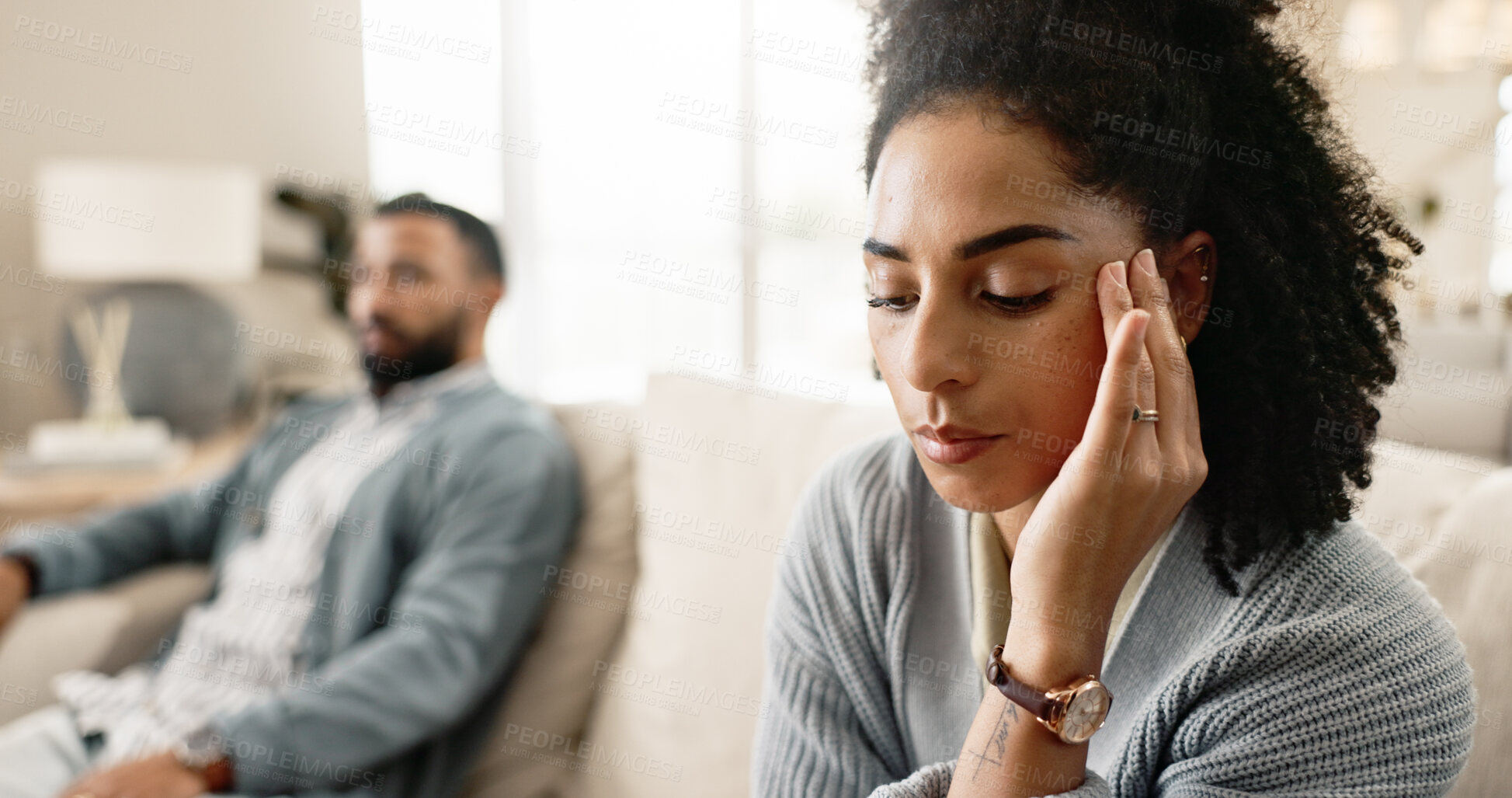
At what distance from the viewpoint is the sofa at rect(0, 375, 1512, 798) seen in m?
1.31

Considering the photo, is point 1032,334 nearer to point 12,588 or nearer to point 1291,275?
point 1291,275

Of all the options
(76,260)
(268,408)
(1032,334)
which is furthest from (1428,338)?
(76,260)

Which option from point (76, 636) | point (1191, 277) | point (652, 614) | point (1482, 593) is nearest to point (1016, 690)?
point (1191, 277)

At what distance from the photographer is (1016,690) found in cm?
74

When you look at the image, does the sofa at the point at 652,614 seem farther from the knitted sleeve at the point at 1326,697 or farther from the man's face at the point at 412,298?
the knitted sleeve at the point at 1326,697

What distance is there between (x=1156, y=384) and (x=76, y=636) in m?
1.69

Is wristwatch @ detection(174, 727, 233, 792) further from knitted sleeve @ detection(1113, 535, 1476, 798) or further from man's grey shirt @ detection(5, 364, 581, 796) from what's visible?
knitted sleeve @ detection(1113, 535, 1476, 798)

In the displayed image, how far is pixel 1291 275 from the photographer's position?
0.79 m

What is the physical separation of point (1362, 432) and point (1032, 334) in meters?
0.32

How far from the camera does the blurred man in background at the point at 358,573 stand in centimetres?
140

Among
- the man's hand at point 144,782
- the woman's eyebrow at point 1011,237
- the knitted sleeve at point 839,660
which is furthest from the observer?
the man's hand at point 144,782

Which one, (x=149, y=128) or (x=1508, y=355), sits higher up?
(x=149, y=128)

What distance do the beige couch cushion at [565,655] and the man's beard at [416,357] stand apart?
492 millimetres

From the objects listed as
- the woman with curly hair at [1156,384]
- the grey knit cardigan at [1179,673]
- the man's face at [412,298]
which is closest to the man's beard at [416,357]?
the man's face at [412,298]
